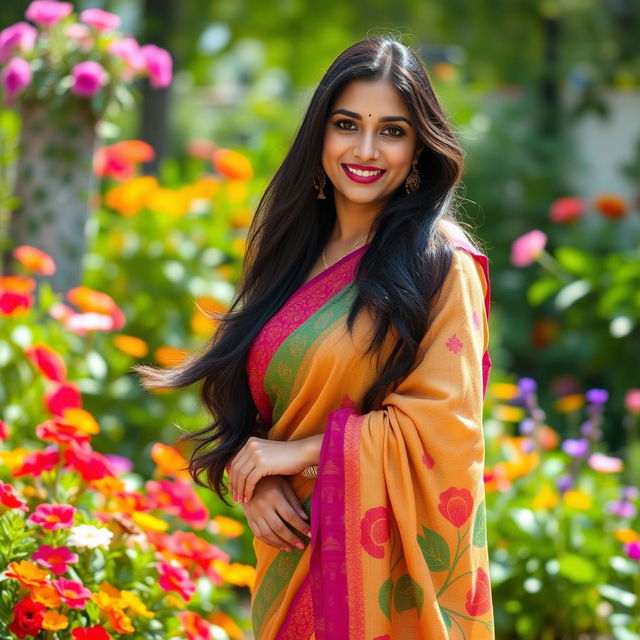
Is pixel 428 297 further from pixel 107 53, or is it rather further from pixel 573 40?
pixel 573 40

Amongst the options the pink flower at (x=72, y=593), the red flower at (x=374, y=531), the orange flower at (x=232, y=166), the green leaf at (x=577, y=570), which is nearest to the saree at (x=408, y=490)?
the red flower at (x=374, y=531)

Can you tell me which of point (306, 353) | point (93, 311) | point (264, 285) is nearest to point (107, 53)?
point (93, 311)

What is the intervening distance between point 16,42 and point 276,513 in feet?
8.88

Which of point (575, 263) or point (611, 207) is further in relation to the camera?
point (611, 207)

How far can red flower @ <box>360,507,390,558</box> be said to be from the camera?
6.53 feet

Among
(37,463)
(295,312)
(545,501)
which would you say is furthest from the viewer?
(545,501)

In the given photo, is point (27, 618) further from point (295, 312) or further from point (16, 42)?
point (16, 42)

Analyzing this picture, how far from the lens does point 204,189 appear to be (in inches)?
216

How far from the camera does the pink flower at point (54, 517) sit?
2371 mm

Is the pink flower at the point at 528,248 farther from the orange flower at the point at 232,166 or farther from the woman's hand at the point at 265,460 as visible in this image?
the woman's hand at the point at 265,460

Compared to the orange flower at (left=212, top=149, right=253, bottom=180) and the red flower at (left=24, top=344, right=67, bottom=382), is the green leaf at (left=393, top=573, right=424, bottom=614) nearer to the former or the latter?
the red flower at (left=24, top=344, right=67, bottom=382)

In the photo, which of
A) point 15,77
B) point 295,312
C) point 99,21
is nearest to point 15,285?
point 15,77

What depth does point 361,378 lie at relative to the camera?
82.7 inches

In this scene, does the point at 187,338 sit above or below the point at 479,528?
below
